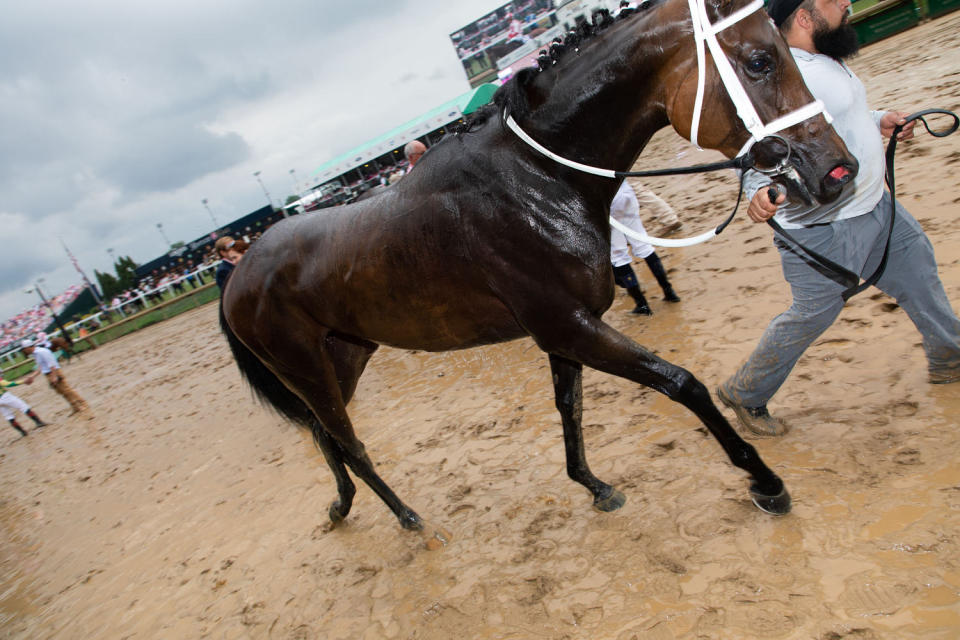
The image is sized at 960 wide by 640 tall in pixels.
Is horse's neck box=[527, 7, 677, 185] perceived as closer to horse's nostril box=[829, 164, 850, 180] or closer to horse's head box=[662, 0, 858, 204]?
horse's head box=[662, 0, 858, 204]

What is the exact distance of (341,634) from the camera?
281 cm

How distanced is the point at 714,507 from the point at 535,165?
182 centimetres

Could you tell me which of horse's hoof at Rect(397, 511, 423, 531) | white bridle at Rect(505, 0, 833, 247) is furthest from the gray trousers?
horse's hoof at Rect(397, 511, 423, 531)

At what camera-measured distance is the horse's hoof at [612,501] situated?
2.87 metres

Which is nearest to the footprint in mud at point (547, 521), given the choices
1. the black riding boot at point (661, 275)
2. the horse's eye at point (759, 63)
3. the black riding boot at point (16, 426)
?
the horse's eye at point (759, 63)

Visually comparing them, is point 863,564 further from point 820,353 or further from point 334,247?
point 334,247

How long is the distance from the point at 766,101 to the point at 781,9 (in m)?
0.87

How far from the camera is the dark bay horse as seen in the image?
6.19 ft

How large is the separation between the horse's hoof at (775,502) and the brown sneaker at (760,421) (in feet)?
1.94

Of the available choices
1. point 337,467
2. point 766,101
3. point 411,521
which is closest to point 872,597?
point 766,101

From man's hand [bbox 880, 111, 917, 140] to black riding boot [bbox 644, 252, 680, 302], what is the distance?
2.64m

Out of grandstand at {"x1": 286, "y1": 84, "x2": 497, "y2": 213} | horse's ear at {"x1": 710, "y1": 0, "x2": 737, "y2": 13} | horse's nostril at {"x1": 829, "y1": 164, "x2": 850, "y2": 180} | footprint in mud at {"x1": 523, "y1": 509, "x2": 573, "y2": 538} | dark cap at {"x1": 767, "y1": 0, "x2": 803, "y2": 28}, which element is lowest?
footprint in mud at {"x1": 523, "y1": 509, "x2": 573, "y2": 538}

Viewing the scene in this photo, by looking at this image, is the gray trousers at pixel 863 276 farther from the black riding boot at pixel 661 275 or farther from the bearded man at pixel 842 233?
the black riding boot at pixel 661 275

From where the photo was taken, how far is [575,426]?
285 centimetres
